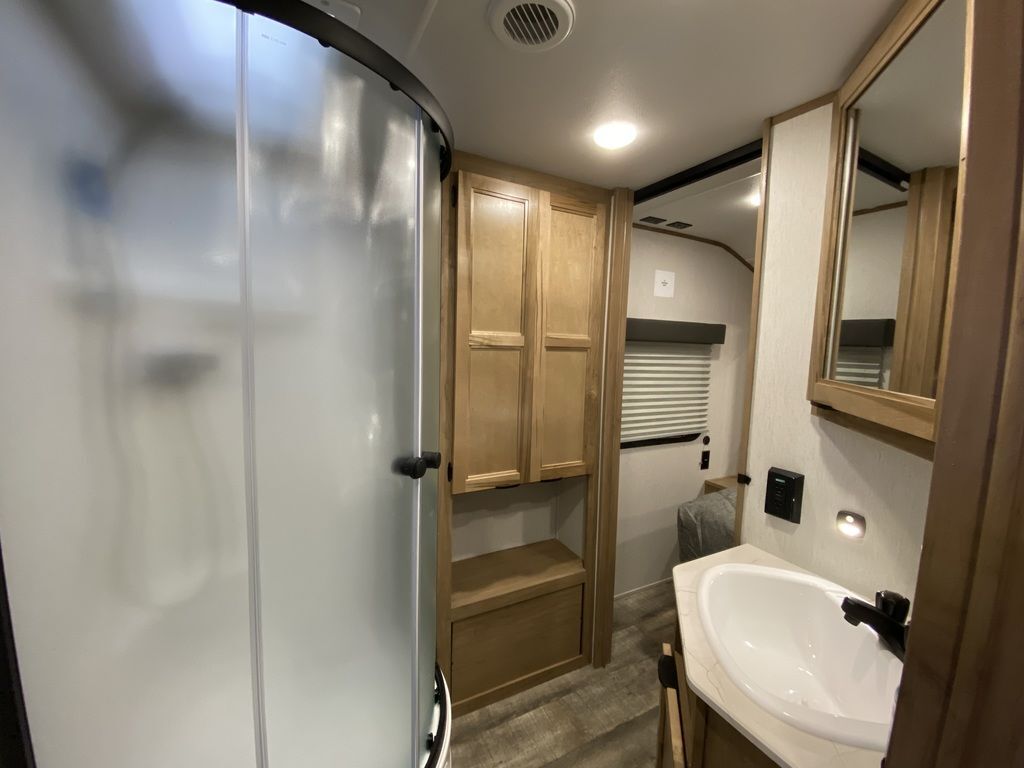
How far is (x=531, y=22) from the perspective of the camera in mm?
872

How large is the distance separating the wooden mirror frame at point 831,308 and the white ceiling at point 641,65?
3.1 inches

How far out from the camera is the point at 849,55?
3.07 feet

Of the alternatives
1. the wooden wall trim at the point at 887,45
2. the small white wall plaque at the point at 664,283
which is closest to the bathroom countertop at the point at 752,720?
the wooden wall trim at the point at 887,45

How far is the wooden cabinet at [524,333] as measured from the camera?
150 cm

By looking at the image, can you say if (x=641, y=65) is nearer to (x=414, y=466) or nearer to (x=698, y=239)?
(x=414, y=466)

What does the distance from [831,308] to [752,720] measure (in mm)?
981

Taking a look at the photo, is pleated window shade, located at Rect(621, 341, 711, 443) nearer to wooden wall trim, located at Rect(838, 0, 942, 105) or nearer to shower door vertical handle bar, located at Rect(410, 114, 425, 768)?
wooden wall trim, located at Rect(838, 0, 942, 105)

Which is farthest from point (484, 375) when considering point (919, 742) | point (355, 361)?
point (919, 742)

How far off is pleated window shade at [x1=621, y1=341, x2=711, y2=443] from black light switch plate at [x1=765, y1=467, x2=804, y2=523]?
108cm

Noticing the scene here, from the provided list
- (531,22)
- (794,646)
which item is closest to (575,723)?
(794,646)

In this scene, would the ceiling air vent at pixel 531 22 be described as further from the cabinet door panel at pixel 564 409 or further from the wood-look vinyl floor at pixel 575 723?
the wood-look vinyl floor at pixel 575 723

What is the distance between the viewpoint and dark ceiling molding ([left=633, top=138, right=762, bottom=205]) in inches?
53.4

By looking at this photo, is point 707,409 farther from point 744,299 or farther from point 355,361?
point 355,361

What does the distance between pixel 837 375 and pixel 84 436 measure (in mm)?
1508
